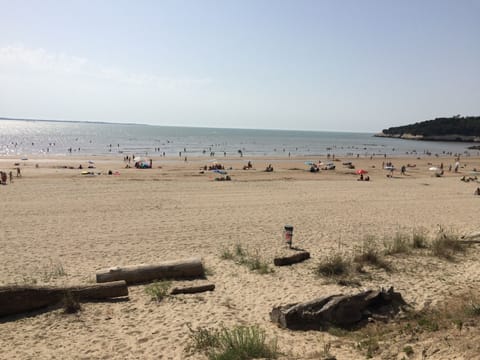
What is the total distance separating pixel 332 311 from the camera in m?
6.41

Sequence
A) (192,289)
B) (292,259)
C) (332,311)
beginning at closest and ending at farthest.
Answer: (332,311) < (192,289) < (292,259)

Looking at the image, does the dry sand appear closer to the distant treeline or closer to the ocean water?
the ocean water

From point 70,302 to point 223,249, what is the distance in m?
4.96

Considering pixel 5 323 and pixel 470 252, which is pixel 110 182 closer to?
pixel 5 323

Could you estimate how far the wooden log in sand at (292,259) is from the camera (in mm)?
9594

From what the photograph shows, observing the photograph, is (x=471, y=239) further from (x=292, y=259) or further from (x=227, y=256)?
(x=227, y=256)

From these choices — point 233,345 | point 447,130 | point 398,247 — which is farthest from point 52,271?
point 447,130

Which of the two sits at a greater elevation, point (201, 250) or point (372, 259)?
point (372, 259)

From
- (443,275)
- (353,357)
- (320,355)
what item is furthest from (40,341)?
(443,275)

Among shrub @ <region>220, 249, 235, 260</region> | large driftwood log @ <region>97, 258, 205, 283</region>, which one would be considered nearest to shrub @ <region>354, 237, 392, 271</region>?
shrub @ <region>220, 249, 235, 260</region>

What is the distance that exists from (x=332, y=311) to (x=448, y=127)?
498ft

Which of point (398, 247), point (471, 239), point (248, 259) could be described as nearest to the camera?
point (248, 259)

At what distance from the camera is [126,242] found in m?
11.9

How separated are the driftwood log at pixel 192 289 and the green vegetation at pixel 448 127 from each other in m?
144
